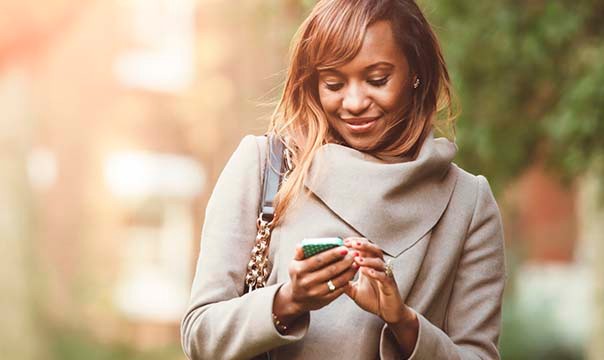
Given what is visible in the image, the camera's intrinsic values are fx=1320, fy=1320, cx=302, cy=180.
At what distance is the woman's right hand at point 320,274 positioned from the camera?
2.80m

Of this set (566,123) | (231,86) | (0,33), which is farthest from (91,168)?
(566,123)

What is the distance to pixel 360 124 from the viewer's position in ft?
10.6

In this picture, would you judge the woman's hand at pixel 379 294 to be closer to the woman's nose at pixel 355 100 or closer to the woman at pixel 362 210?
the woman at pixel 362 210

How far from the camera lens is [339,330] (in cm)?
313

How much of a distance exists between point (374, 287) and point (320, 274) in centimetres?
17

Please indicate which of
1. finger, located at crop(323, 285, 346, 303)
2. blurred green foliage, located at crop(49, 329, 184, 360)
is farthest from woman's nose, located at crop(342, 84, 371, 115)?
blurred green foliage, located at crop(49, 329, 184, 360)

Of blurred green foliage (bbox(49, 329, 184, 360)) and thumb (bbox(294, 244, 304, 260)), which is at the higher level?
thumb (bbox(294, 244, 304, 260))

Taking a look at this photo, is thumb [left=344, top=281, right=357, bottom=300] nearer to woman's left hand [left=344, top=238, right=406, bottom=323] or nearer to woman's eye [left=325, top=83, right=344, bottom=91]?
woman's left hand [left=344, top=238, right=406, bottom=323]

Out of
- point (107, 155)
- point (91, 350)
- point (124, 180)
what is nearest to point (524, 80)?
point (91, 350)

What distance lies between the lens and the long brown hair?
10.5 ft

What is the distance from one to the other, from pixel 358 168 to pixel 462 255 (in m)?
0.35

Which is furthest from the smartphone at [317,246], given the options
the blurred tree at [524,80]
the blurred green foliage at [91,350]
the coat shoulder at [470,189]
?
the blurred green foliage at [91,350]

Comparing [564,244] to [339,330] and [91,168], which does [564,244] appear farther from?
[339,330]

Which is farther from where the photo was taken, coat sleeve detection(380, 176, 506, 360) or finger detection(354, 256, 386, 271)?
coat sleeve detection(380, 176, 506, 360)
